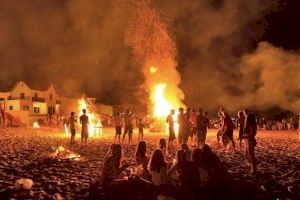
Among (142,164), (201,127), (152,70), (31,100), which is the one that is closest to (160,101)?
(152,70)

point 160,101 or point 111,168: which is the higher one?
point 160,101

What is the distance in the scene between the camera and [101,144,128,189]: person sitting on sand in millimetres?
8148

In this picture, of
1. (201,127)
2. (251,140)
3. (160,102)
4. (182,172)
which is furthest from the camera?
(160,102)

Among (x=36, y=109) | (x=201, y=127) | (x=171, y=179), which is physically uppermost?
(x=36, y=109)

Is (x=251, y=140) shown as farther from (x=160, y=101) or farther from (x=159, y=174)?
(x=160, y=101)

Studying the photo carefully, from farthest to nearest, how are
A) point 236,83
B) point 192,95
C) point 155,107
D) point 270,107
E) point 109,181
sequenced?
point 192,95, point 236,83, point 270,107, point 155,107, point 109,181

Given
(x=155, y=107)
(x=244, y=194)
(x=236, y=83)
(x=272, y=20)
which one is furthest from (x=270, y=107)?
(x=244, y=194)

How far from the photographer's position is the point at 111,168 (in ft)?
27.2

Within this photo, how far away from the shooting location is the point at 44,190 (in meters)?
8.77

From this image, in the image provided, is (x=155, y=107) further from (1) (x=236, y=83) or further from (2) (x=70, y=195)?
(2) (x=70, y=195)

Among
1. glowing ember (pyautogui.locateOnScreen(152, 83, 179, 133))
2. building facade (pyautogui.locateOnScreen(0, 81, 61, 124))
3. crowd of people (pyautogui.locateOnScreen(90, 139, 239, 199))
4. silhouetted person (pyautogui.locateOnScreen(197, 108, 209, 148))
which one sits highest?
building facade (pyautogui.locateOnScreen(0, 81, 61, 124))

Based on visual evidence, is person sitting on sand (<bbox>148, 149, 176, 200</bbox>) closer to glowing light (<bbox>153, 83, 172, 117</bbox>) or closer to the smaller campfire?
the smaller campfire

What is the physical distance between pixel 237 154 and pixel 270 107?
29092 mm

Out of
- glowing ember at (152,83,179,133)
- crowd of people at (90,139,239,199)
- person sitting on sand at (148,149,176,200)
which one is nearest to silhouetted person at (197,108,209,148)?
crowd of people at (90,139,239,199)
